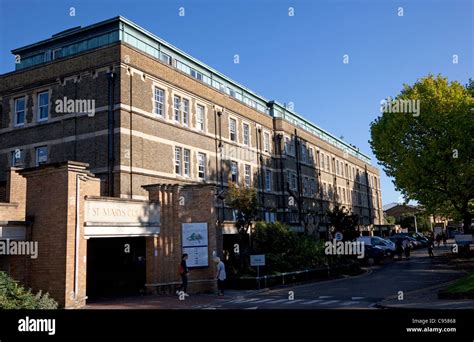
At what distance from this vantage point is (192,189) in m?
21.6

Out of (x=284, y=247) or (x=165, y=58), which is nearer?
(x=284, y=247)

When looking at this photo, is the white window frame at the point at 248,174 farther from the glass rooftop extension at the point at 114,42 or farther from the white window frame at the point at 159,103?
the white window frame at the point at 159,103

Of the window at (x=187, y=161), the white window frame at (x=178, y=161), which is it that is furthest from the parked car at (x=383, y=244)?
the white window frame at (x=178, y=161)

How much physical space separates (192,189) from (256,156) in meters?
17.5

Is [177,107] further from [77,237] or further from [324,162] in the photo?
[324,162]

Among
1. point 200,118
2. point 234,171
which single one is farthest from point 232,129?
point 200,118

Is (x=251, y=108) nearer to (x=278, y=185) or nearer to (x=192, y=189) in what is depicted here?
(x=278, y=185)

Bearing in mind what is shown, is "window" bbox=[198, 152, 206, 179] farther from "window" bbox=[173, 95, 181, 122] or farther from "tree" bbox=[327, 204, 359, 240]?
"tree" bbox=[327, 204, 359, 240]

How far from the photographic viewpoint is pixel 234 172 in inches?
1383

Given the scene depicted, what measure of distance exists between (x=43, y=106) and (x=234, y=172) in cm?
1459

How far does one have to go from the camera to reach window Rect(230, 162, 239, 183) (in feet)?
114

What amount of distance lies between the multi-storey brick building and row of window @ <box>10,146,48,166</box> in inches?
2.4

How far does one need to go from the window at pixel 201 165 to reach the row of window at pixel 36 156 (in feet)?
31.6

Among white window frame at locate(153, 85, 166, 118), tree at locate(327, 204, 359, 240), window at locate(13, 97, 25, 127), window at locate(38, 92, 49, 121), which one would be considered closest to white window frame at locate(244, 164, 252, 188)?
tree at locate(327, 204, 359, 240)
